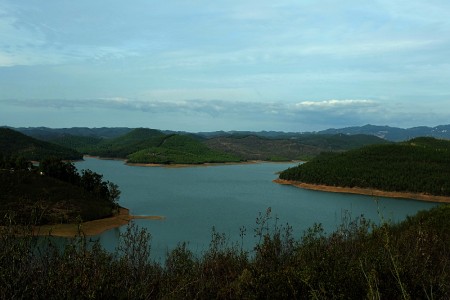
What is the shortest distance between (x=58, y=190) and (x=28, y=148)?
10580cm

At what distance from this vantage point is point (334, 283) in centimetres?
941

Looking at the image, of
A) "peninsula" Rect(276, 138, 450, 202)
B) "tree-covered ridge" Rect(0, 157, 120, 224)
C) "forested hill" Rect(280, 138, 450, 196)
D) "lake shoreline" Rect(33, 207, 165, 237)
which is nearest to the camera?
"lake shoreline" Rect(33, 207, 165, 237)

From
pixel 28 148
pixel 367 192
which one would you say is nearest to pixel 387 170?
pixel 367 192

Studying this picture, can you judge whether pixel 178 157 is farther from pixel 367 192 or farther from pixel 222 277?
pixel 222 277

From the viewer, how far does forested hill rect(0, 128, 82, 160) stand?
144750 millimetres

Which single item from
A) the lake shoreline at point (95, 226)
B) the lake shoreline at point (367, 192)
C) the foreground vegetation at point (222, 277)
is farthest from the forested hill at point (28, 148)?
the foreground vegetation at point (222, 277)

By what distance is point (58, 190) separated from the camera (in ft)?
192

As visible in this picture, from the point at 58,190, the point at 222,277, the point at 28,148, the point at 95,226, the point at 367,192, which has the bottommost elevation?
the point at 367,192

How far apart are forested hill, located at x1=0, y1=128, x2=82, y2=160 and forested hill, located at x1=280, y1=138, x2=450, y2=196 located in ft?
293

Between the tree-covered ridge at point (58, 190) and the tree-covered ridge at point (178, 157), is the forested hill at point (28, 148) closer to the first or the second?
the tree-covered ridge at point (178, 157)

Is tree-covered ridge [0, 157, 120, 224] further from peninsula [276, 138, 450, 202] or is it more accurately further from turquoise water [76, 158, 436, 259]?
peninsula [276, 138, 450, 202]

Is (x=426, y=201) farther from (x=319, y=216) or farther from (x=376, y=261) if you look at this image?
(x=376, y=261)

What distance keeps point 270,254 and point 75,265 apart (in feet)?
23.7

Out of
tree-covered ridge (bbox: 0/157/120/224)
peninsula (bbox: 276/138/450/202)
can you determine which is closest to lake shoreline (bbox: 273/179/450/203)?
peninsula (bbox: 276/138/450/202)
